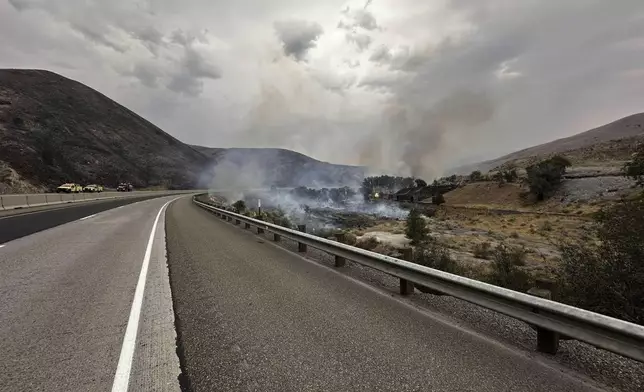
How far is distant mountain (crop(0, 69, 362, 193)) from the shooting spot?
6166cm

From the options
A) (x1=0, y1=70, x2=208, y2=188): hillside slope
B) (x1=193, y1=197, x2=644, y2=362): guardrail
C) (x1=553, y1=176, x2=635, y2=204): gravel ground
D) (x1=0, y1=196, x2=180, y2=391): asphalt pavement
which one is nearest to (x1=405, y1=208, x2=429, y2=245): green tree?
(x1=0, y1=196, x2=180, y2=391): asphalt pavement

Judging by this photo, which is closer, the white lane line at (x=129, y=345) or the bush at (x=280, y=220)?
the white lane line at (x=129, y=345)

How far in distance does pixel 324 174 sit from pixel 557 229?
159 metres

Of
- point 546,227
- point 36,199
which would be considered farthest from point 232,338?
point 36,199

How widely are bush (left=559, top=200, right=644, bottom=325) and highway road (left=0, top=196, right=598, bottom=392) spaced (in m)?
3.05

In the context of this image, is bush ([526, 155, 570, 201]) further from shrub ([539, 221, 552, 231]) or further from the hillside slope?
the hillside slope

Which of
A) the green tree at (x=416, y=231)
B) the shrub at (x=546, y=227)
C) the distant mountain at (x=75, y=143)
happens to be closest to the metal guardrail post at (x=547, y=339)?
the green tree at (x=416, y=231)

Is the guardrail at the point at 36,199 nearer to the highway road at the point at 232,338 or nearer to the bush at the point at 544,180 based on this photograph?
the highway road at the point at 232,338

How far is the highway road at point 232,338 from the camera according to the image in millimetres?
3316

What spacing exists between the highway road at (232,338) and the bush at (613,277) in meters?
3.05

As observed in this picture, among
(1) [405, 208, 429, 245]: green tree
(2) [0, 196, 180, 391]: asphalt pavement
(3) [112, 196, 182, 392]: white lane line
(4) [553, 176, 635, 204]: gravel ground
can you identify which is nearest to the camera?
(3) [112, 196, 182, 392]: white lane line

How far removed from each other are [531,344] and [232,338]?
133 inches

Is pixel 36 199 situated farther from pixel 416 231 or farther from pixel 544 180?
pixel 544 180

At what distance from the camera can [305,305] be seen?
17.9 feet
